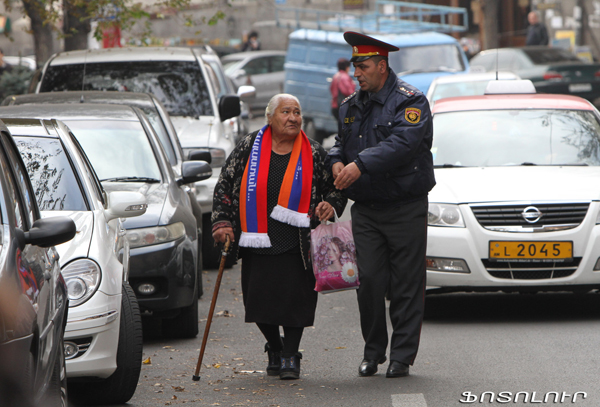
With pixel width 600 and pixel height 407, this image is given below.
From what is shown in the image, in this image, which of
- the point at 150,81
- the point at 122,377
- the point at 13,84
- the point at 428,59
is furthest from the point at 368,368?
the point at 428,59

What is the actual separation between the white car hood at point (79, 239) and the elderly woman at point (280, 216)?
0.80 m

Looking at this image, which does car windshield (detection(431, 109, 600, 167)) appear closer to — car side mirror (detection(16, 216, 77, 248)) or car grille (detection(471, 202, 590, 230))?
car grille (detection(471, 202, 590, 230))

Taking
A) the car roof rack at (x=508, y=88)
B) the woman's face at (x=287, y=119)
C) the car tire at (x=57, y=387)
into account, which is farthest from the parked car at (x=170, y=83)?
the car tire at (x=57, y=387)

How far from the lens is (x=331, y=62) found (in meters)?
21.8

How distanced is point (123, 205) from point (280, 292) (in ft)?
3.40

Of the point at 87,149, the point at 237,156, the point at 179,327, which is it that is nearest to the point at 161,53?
the point at 87,149

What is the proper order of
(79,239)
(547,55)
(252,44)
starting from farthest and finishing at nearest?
(252,44)
(547,55)
(79,239)

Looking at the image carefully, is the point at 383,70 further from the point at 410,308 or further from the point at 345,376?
the point at 345,376

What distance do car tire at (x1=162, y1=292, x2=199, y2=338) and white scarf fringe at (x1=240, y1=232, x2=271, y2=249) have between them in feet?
4.30

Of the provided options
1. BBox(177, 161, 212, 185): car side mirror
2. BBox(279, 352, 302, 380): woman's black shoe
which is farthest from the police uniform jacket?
BBox(177, 161, 212, 185): car side mirror

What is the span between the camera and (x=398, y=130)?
232 inches

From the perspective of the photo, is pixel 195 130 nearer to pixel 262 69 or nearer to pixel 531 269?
pixel 531 269

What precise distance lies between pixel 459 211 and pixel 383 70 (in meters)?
1.73

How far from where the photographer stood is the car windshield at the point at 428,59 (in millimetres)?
20737
